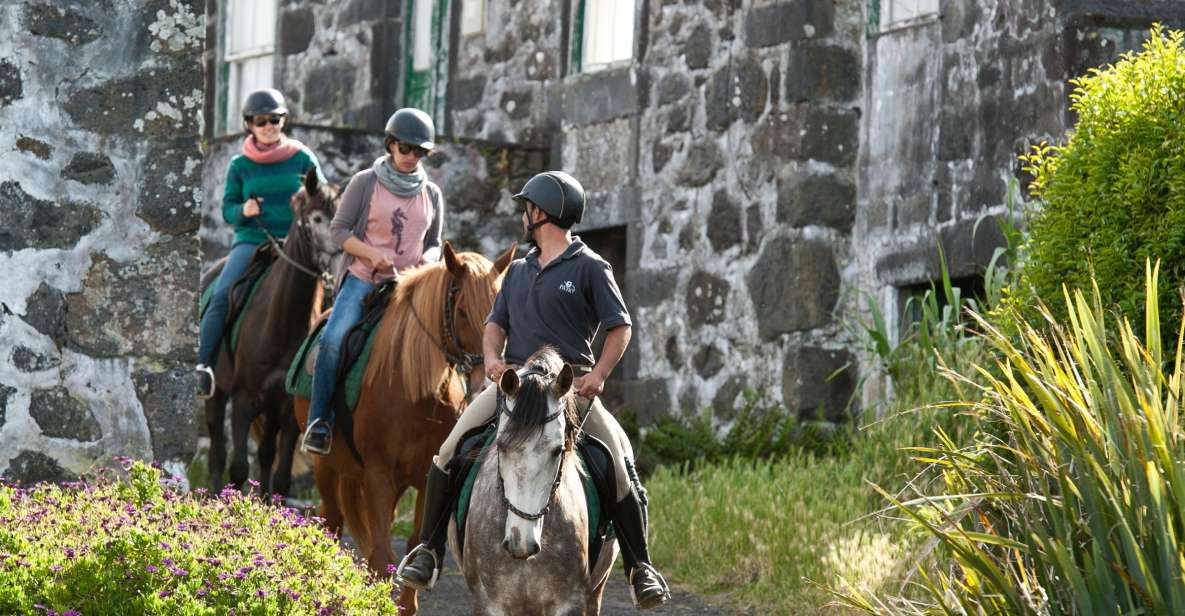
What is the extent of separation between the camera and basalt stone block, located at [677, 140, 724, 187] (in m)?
13.2

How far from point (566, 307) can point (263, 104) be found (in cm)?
481

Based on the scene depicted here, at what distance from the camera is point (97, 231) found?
739cm

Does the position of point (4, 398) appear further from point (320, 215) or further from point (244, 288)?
point (244, 288)

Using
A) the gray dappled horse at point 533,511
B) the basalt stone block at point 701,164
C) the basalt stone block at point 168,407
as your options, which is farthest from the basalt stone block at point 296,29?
the gray dappled horse at point 533,511

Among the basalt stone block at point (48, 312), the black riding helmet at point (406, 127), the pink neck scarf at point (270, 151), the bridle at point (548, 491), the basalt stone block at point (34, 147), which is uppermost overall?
the black riding helmet at point (406, 127)

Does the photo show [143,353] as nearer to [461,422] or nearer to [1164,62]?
[461,422]

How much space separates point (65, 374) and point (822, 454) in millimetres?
5659

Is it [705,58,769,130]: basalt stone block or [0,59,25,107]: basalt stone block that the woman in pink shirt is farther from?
[705,58,769,130]: basalt stone block

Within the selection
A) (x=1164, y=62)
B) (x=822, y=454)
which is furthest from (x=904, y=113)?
(x=1164, y=62)

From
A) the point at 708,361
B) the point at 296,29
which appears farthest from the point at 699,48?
the point at 296,29

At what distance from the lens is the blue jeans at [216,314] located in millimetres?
11172

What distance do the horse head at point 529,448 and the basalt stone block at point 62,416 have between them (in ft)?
6.16

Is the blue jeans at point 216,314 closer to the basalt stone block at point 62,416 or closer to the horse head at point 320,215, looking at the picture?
the horse head at point 320,215

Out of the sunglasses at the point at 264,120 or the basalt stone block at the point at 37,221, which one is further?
the sunglasses at the point at 264,120
